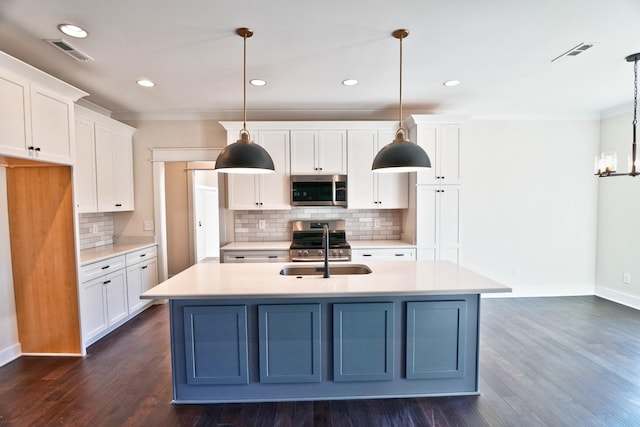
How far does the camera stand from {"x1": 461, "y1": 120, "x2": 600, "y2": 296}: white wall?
448cm

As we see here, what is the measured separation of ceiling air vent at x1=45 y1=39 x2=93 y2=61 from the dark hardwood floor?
8.84 ft

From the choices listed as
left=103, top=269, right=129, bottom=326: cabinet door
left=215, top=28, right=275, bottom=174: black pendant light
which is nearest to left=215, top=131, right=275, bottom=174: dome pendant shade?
left=215, top=28, right=275, bottom=174: black pendant light

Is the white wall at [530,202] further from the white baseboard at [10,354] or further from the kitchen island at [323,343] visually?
the white baseboard at [10,354]

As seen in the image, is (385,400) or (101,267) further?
(101,267)

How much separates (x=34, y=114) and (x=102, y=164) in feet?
3.78

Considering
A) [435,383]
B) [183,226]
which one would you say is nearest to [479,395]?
[435,383]

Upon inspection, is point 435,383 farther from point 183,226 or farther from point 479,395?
point 183,226

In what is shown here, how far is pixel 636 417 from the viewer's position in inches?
80.4

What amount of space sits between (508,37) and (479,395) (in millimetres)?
2725

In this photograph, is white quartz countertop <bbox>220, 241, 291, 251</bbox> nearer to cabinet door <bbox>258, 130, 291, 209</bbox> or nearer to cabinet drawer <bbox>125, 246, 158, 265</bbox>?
cabinet door <bbox>258, 130, 291, 209</bbox>

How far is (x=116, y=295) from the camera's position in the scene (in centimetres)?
346

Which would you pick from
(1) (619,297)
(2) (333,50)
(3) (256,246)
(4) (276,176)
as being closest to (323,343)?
(3) (256,246)

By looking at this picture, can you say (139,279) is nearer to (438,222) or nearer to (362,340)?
(362,340)

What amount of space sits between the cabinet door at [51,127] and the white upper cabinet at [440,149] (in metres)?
3.78
